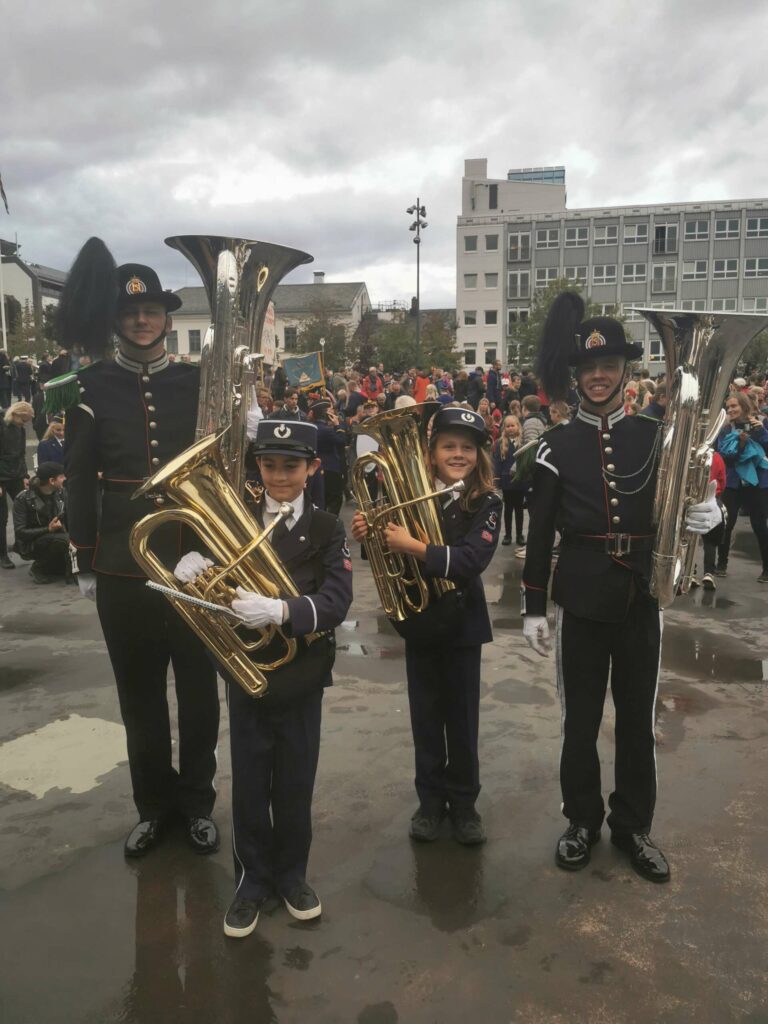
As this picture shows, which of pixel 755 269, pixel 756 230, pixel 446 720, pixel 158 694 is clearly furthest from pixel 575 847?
pixel 756 230

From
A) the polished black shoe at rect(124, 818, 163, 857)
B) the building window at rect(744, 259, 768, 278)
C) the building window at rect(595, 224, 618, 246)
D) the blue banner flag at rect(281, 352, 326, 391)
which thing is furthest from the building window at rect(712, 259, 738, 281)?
the polished black shoe at rect(124, 818, 163, 857)

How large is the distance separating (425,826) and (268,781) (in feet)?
2.98

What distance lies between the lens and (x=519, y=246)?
6762 centimetres

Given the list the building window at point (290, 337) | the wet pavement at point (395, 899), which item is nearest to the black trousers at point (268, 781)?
the wet pavement at point (395, 899)

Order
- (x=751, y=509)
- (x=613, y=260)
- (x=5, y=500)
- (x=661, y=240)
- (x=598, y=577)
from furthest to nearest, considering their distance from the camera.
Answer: (x=613, y=260) < (x=661, y=240) < (x=5, y=500) < (x=751, y=509) < (x=598, y=577)

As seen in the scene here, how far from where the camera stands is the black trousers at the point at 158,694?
11.2 ft

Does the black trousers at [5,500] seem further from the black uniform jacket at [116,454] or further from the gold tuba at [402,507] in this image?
the gold tuba at [402,507]

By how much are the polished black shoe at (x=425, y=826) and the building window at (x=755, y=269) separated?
233ft

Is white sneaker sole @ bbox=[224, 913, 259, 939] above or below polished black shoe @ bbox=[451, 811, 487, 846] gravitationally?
below

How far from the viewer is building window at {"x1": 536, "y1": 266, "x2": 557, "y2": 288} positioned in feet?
220

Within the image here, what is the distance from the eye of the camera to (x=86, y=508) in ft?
11.3

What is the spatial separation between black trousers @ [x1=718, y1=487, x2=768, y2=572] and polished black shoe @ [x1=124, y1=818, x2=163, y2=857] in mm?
7094

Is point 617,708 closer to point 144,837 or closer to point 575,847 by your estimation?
point 575,847

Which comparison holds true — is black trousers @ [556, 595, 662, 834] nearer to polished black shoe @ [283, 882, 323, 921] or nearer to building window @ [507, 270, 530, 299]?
polished black shoe @ [283, 882, 323, 921]
